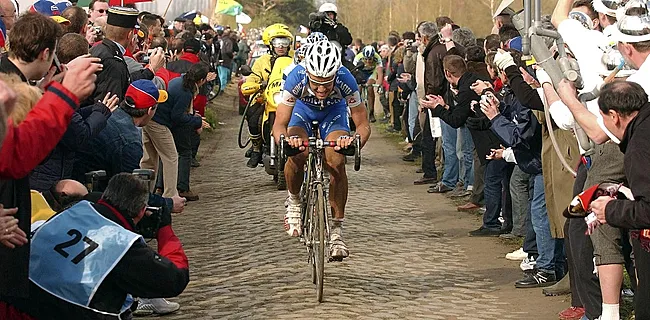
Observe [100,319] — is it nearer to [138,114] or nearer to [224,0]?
[138,114]

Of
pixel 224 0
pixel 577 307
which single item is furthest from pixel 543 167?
pixel 224 0

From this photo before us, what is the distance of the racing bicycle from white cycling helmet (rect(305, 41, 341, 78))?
492mm

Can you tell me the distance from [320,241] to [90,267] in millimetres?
3580

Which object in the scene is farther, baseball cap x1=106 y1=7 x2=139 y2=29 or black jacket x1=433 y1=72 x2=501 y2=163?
black jacket x1=433 y1=72 x2=501 y2=163

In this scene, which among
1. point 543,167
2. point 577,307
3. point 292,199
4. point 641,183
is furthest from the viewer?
point 292,199

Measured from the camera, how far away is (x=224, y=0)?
42500 mm

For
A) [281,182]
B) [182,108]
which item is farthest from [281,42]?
[182,108]

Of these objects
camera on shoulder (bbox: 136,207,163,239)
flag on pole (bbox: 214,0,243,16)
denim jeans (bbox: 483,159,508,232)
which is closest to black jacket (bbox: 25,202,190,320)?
camera on shoulder (bbox: 136,207,163,239)

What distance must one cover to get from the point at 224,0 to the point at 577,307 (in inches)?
1373

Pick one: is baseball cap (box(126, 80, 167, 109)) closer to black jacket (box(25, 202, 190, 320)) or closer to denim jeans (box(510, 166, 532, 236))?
black jacket (box(25, 202, 190, 320))

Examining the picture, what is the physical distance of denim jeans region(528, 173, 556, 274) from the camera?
9.88m

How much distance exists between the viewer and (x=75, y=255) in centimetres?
582

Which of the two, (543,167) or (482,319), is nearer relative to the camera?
(482,319)

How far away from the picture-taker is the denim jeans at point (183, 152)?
14555mm
